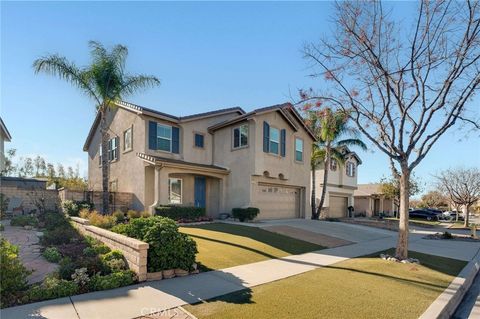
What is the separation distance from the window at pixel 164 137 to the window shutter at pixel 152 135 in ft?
0.88

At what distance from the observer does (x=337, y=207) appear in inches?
1359

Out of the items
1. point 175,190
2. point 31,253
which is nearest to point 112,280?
point 31,253

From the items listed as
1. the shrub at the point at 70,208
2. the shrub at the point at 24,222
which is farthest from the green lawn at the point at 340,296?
the shrub at the point at 70,208

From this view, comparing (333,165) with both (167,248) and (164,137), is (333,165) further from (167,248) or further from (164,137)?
(167,248)

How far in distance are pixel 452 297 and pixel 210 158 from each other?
1700 centimetres

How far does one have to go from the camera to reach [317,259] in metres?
9.94

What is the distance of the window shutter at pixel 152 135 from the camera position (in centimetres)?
1884

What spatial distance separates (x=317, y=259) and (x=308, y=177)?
1504 cm

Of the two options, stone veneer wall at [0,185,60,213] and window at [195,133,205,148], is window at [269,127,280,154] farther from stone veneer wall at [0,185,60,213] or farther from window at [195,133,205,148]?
stone veneer wall at [0,185,60,213]

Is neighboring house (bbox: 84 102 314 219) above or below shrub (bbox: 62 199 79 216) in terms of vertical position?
above

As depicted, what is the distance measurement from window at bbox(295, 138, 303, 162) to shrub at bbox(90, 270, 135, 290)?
60.1ft

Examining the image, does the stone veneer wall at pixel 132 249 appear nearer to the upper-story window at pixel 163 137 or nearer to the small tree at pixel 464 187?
the upper-story window at pixel 163 137

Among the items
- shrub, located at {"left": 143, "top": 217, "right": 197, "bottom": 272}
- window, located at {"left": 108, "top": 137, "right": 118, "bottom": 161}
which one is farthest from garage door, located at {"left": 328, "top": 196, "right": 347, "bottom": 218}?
shrub, located at {"left": 143, "top": 217, "right": 197, "bottom": 272}

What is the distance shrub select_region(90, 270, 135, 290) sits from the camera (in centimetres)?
635
